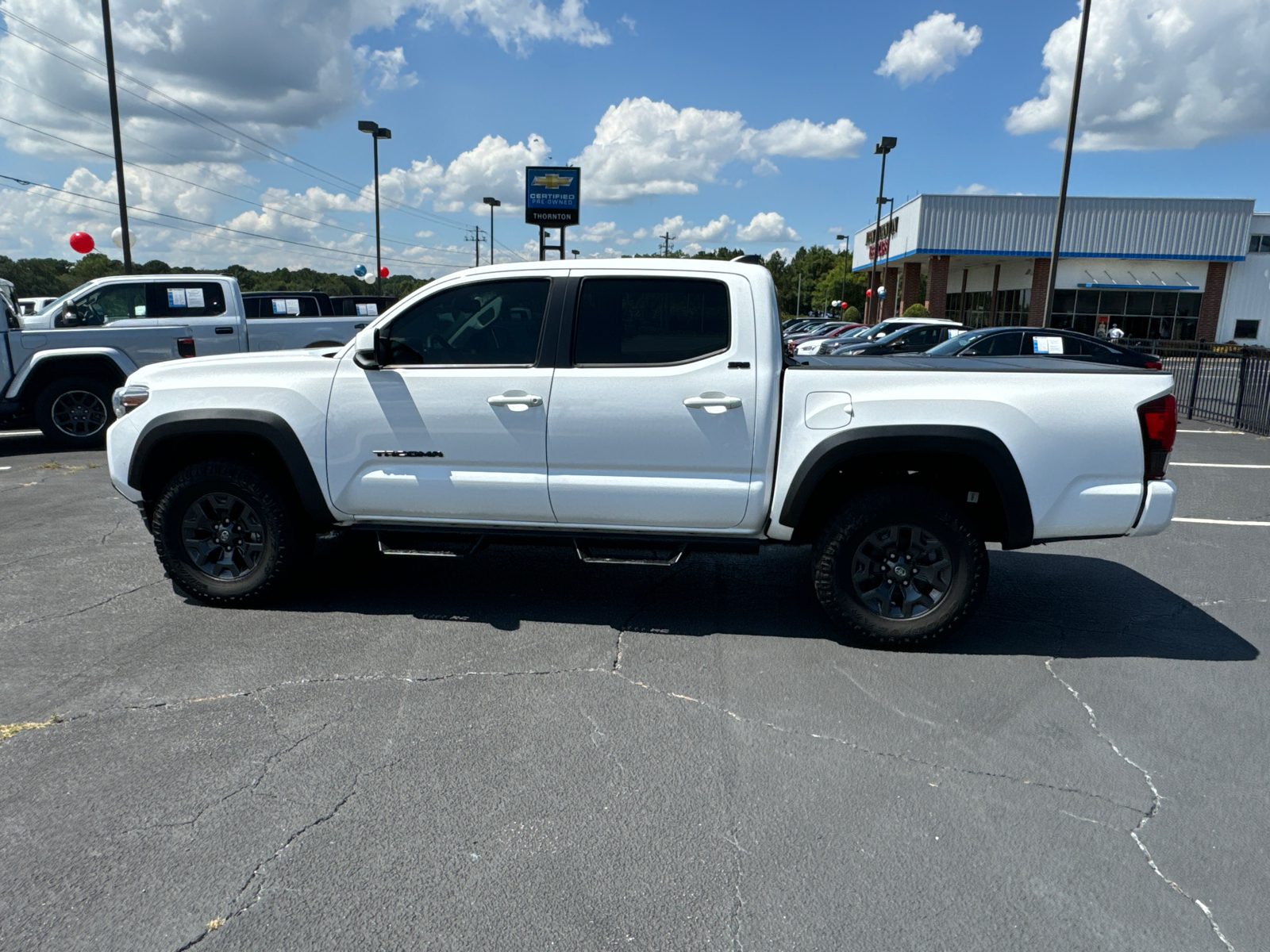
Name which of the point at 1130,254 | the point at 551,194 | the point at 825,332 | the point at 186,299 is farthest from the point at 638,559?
the point at 1130,254

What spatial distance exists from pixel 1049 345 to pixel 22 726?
13216 millimetres

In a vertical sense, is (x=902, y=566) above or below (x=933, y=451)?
below

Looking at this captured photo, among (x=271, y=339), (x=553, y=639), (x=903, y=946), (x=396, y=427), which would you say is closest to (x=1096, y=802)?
(x=903, y=946)

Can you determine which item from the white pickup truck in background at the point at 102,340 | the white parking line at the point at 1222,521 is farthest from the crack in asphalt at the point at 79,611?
the white parking line at the point at 1222,521

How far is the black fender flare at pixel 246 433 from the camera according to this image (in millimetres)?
4582

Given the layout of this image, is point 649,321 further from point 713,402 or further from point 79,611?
point 79,611

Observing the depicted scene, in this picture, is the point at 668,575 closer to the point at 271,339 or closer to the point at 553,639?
the point at 553,639

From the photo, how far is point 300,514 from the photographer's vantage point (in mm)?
4840

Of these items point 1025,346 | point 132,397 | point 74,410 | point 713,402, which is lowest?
point 74,410

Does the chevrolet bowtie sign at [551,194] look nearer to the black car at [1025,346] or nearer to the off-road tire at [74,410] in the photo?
the black car at [1025,346]

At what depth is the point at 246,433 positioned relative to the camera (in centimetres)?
465

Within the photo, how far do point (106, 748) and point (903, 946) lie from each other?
3.00m

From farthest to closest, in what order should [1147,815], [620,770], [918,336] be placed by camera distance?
[918,336], [620,770], [1147,815]

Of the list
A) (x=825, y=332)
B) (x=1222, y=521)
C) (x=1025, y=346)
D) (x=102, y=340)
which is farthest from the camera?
(x=825, y=332)
